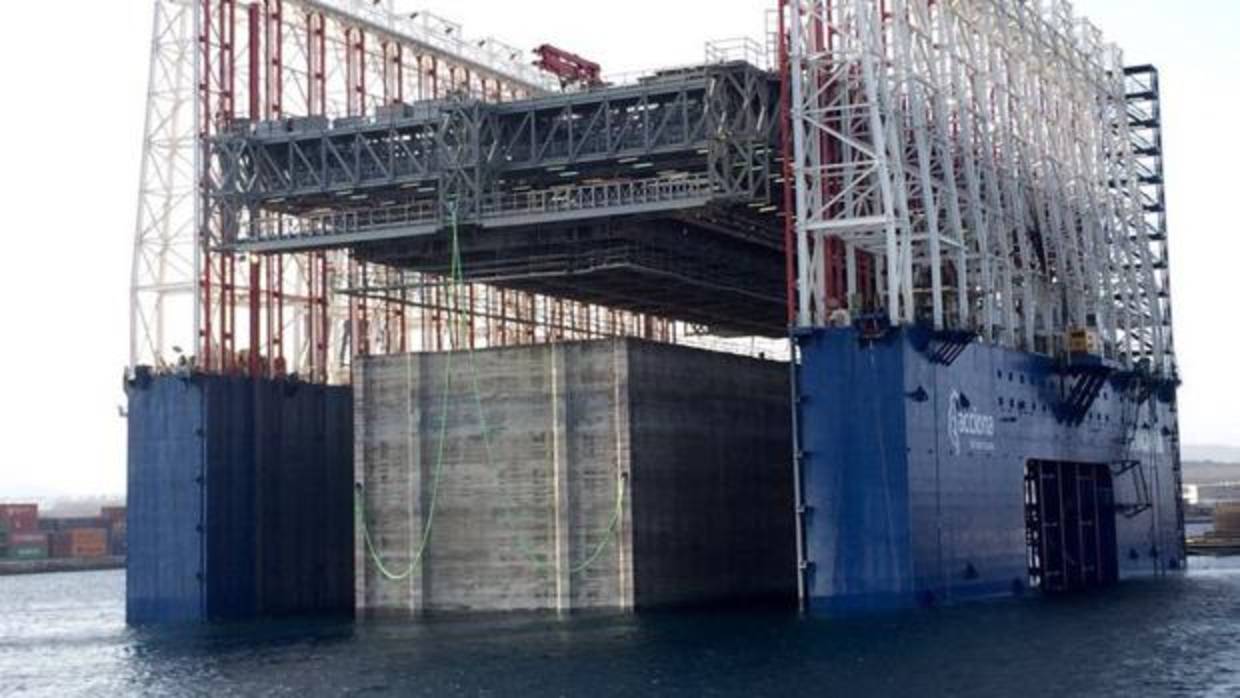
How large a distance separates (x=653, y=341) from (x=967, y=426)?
15.6 m

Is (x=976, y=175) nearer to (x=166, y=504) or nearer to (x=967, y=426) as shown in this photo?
(x=967, y=426)

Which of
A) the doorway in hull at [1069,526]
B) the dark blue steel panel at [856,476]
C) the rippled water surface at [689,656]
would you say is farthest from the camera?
the doorway in hull at [1069,526]

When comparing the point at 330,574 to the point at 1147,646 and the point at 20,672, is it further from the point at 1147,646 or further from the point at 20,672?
the point at 1147,646

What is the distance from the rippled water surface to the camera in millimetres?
56469

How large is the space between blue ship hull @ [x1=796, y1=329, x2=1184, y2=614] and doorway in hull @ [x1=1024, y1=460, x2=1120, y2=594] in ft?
0.33

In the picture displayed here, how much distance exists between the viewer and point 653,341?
290 ft

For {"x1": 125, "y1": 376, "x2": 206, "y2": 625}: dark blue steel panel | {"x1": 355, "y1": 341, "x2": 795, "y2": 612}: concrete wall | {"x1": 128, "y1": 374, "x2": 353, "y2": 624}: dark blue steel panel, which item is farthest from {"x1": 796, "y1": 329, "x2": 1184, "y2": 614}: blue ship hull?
{"x1": 125, "y1": 376, "x2": 206, "y2": 625}: dark blue steel panel

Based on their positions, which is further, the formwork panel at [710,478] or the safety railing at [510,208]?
the formwork panel at [710,478]

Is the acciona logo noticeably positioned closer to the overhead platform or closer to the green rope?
the overhead platform

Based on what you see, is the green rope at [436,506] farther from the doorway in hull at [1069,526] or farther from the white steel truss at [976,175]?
the doorway in hull at [1069,526]

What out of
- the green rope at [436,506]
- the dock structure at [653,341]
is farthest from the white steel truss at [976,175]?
the green rope at [436,506]

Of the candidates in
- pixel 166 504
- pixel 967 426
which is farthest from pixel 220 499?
pixel 967 426

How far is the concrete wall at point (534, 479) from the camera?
268ft

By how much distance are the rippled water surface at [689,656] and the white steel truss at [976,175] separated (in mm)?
13762
